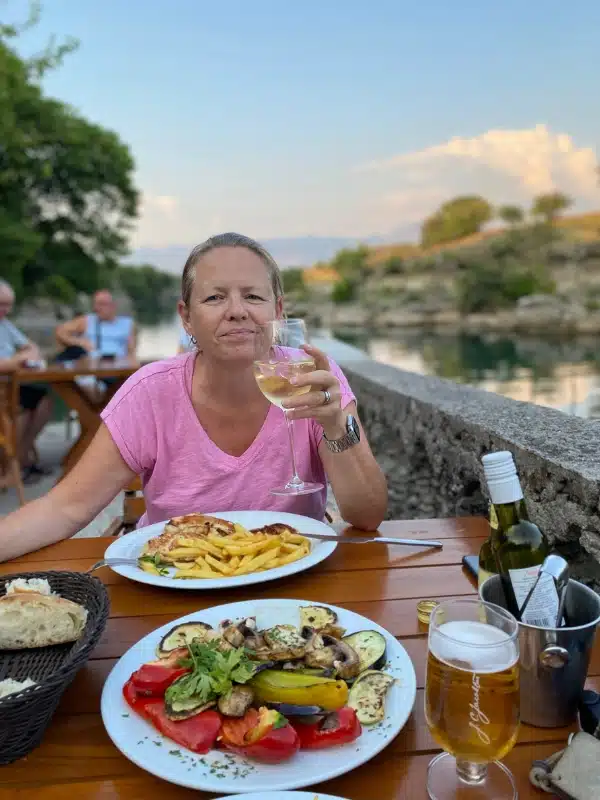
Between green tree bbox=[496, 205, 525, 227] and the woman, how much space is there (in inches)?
2270

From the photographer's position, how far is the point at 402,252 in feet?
199

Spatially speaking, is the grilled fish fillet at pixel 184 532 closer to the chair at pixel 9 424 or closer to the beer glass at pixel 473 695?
the beer glass at pixel 473 695

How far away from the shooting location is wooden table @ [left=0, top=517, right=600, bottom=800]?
79 centimetres

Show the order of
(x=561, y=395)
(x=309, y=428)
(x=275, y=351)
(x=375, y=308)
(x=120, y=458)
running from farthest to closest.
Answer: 1. (x=375, y=308)
2. (x=561, y=395)
3. (x=309, y=428)
4. (x=120, y=458)
5. (x=275, y=351)

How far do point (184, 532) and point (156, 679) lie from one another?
0.62 meters

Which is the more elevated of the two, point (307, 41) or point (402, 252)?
point (307, 41)

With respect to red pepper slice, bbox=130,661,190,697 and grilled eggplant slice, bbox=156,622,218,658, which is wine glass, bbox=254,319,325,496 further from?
red pepper slice, bbox=130,661,190,697

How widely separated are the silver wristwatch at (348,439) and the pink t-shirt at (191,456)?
17 centimetres

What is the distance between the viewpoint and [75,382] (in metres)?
5.70

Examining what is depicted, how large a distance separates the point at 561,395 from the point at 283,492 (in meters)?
17.0

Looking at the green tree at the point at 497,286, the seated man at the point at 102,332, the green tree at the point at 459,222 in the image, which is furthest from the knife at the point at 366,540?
the green tree at the point at 459,222

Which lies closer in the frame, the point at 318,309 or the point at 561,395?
the point at 561,395

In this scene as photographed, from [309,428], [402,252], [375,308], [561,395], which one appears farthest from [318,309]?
[309,428]

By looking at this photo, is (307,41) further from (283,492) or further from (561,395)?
(283,492)
